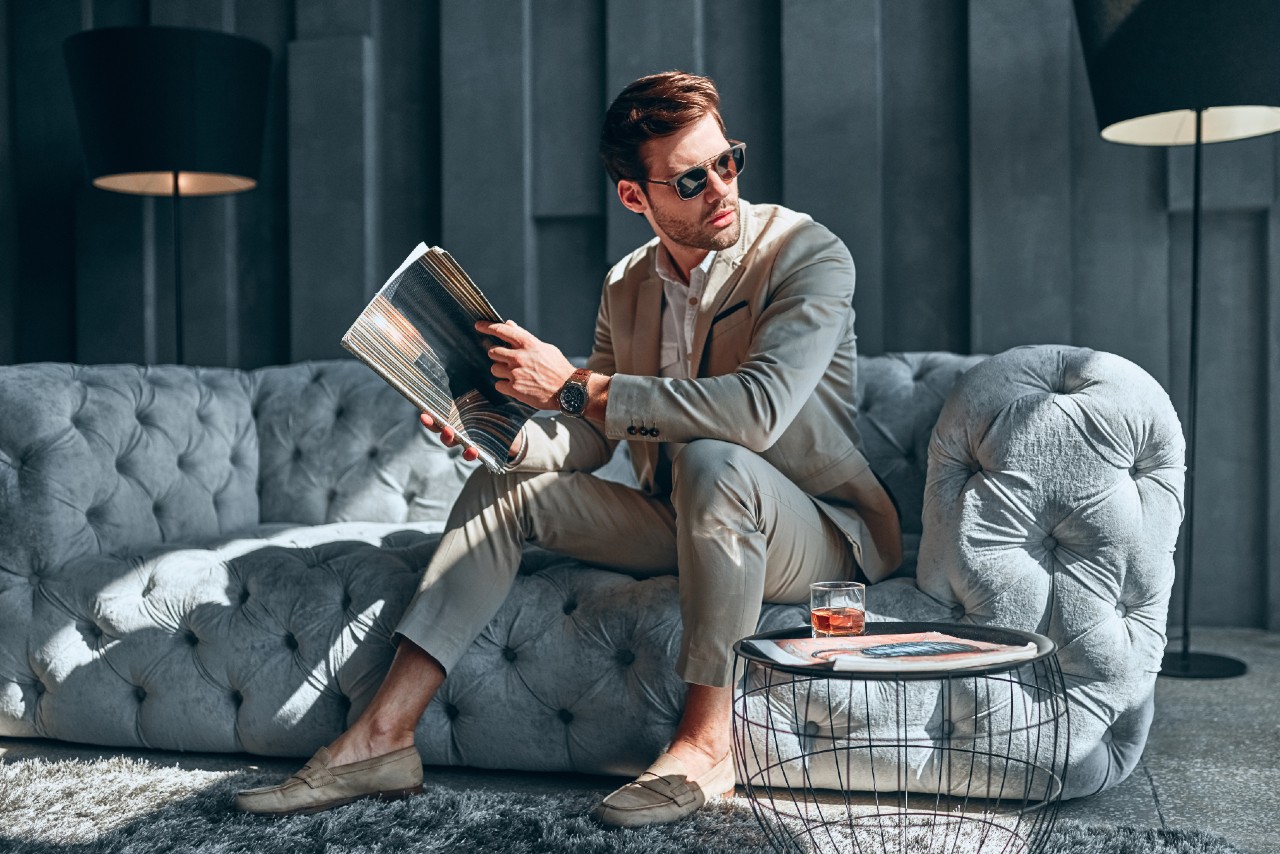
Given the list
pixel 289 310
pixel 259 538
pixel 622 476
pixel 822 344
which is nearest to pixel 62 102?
pixel 289 310

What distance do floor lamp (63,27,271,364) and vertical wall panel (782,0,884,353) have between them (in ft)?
5.03

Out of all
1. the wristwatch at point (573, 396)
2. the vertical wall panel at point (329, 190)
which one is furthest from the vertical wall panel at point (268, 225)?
the wristwatch at point (573, 396)

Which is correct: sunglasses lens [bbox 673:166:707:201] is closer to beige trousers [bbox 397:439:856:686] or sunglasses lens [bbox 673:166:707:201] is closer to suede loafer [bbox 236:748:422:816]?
beige trousers [bbox 397:439:856:686]

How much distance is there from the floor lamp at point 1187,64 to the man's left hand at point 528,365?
1.62 meters

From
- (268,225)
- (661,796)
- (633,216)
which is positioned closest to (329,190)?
(268,225)

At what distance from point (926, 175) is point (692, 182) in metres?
1.50

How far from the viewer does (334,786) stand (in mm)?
1725

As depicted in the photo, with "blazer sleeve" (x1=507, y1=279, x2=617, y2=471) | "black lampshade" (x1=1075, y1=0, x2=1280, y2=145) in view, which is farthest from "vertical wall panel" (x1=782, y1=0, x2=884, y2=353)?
"blazer sleeve" (x1=507, y1=279, x2=617, y2=471)

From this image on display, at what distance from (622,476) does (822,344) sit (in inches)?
34.3

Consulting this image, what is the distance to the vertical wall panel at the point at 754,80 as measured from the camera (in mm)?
3287

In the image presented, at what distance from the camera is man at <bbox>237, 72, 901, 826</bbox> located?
66.6 inches

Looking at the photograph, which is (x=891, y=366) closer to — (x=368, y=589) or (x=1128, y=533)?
(x=1128, y=533)

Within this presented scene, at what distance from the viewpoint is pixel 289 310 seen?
3600 mm

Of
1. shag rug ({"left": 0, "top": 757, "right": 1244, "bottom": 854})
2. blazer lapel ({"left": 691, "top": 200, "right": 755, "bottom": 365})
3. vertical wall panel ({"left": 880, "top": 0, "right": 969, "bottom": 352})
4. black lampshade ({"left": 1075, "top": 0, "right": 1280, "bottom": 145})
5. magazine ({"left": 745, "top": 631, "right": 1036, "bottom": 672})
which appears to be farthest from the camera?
vertical wall panel ({"left": 880, "top": 0, "right": 969, "bottom": 352})
